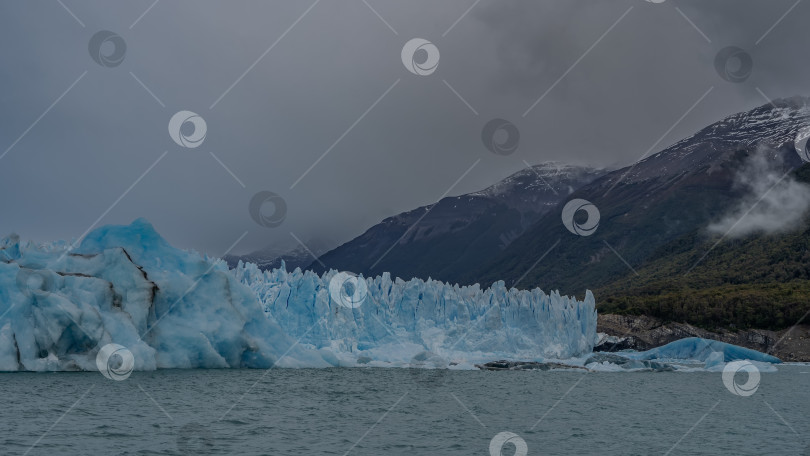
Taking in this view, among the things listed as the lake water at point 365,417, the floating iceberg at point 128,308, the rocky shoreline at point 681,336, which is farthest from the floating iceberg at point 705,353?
the floating iceberg at point 128,308

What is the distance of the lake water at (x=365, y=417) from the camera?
16953 mm

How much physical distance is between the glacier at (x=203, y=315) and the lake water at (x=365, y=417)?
1727 mm

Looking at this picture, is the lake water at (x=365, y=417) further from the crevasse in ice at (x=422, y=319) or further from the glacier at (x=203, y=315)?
the crevasse in ice at (x=422, y=319)

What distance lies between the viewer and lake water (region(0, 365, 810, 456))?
55.6ft

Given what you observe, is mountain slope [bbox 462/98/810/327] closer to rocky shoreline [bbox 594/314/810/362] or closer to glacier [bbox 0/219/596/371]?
rocky shoreline [bbox 594/314/810/362]

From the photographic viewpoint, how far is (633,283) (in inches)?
4911

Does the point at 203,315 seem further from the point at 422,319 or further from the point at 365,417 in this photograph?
the point at 422,319

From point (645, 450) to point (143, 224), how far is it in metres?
29.8

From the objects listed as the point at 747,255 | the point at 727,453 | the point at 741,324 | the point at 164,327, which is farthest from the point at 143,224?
the point at 747,255

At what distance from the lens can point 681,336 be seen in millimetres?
82625

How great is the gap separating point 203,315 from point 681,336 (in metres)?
67.0

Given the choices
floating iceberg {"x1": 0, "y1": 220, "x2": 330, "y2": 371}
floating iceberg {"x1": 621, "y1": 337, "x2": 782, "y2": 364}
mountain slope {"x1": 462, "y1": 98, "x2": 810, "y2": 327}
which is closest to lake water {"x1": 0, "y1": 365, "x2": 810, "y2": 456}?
floating iceberg {"x1": 0, "y1": 220, "x2": 330, "y2": 371}

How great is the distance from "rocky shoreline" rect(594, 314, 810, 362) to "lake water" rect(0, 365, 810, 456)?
46288mm

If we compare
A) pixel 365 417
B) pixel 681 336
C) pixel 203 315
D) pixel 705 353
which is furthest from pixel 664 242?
pixel 365 417
